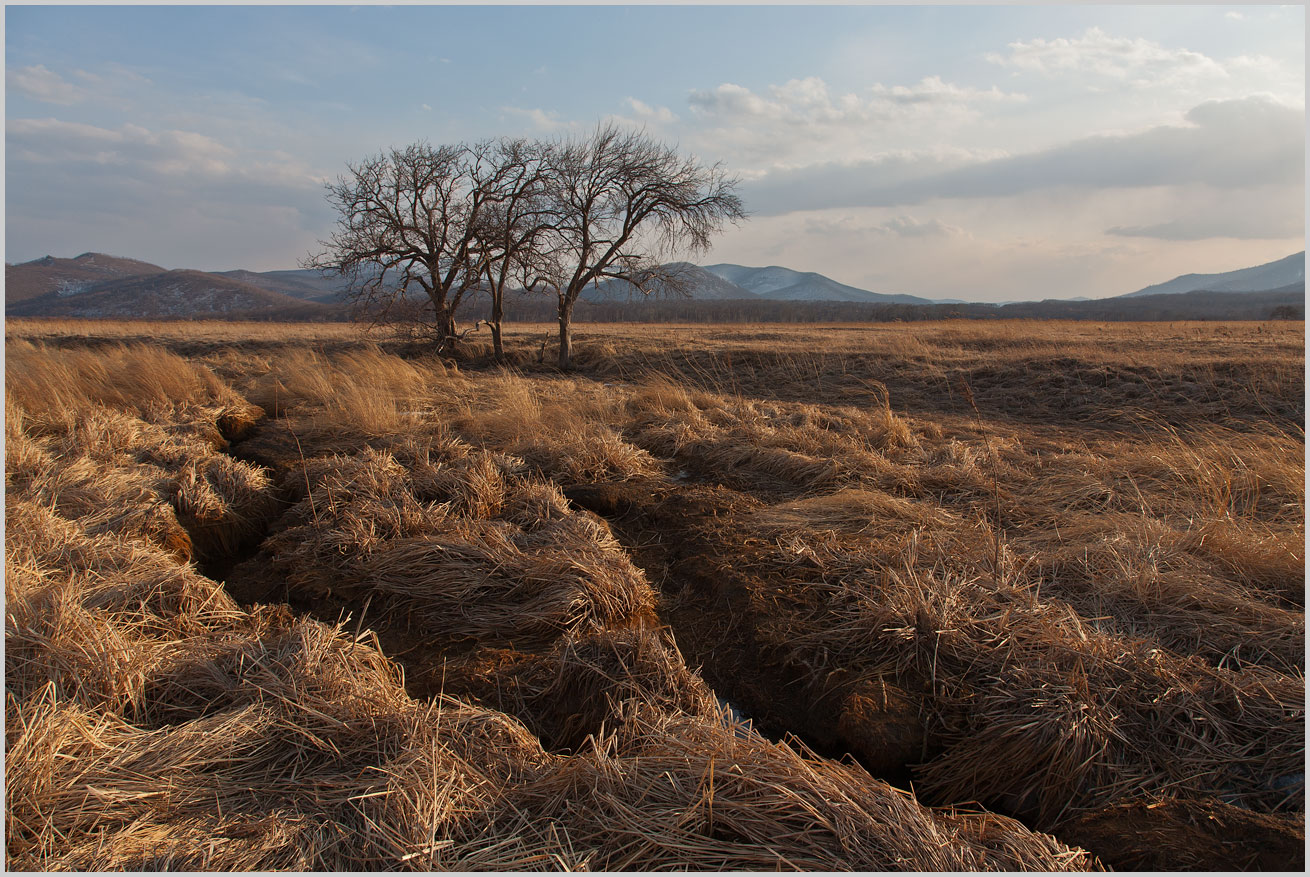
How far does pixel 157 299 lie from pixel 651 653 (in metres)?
208

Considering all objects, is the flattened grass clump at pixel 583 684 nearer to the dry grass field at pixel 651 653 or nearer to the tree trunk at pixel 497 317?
the dry grass field at pixel 651 653

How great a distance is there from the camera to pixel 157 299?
16312 cm

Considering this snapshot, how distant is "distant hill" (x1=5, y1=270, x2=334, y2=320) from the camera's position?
503 ft

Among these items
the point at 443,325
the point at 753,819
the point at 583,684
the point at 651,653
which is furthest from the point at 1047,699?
the point at 443,325

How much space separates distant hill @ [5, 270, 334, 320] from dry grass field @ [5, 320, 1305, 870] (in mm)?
168145

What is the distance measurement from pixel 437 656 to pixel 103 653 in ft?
4.70

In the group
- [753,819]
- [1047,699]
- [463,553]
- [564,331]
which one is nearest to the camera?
[753,819]

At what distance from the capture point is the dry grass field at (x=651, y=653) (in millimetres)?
2057

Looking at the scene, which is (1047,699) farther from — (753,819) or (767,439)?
(767,439)

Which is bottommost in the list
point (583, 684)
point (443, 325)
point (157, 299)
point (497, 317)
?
point (583, 684)

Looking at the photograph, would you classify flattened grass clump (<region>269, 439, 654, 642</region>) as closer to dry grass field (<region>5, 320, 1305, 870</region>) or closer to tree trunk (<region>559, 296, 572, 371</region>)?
dry grass field (<region>5, 320, 1305, 870</region>)

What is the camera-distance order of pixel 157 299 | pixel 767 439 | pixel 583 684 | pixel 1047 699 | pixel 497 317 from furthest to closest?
pixel 157 299, pixel 497 317, pixel 767 439, pixel 583 684, pixel 1047 699

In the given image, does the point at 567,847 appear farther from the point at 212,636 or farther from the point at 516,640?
the point at 212,636

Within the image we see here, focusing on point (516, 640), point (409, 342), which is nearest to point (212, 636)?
point (516, 640)
